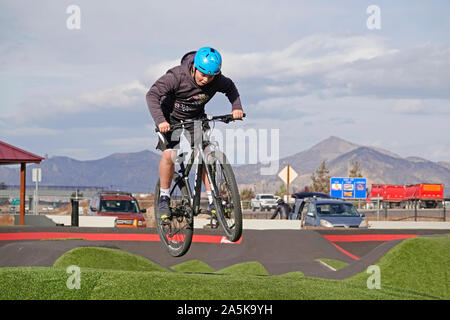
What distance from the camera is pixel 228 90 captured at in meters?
6.74

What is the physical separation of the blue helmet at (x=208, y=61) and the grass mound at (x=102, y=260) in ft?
17.4

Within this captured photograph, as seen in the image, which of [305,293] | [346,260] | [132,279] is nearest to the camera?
[132,279]

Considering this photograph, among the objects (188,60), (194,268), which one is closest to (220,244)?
(194,268)

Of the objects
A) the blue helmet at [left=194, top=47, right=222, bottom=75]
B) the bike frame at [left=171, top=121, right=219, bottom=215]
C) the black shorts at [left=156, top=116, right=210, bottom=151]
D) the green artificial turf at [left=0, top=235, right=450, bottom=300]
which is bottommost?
the green artificial turf at [left=0, top=235, right=450, bottom=300]

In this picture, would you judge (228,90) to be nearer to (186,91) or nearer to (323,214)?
(186,91)

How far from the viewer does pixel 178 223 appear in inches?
298

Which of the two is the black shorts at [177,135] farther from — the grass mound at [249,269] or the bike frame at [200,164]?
the grass mound at [249,269]

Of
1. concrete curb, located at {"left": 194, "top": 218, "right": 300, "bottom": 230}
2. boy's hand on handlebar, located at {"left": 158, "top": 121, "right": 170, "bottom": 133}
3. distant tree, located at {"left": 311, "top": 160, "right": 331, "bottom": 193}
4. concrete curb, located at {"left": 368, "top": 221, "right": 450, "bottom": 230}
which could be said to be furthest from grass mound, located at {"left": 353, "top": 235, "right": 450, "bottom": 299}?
distant tree, located at {"left": 311, "top": 160, "right": 331, "bottom": 193}

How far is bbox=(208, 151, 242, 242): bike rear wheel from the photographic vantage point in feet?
20.4

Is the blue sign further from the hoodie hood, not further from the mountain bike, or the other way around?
the hoodie hood

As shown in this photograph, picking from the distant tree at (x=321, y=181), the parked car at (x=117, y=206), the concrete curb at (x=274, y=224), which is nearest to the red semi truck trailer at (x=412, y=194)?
the distant tree at (x=321, y=181)

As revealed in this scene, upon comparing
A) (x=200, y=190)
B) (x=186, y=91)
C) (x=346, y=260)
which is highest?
(x=186, y=91)
